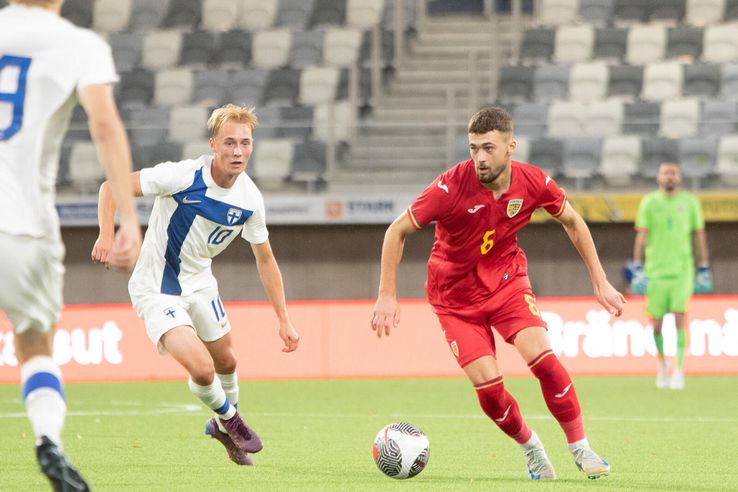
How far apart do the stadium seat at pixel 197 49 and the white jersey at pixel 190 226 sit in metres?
16.4

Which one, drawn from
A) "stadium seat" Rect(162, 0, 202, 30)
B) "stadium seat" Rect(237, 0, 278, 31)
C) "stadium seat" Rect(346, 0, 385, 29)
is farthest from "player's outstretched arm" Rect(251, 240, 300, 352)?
"stadium seat" Rect(162, 0, 202, 30)

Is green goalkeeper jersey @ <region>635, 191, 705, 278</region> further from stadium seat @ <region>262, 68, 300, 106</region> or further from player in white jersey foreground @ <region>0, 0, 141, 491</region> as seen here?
player in white jersey foreground @ <region>0, 0, 141, 491</region>

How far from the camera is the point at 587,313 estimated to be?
681 inches

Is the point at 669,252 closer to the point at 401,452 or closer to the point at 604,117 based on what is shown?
the point at 604,117

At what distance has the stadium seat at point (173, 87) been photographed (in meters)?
23.1

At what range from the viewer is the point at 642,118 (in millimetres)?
20953

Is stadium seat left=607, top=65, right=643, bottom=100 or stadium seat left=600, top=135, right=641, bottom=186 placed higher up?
stadium seat left=607, top=65, right=643, bottom=100

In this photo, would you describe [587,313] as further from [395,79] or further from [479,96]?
[395,79]

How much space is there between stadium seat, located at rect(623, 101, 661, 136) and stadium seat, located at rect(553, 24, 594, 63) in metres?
2.03

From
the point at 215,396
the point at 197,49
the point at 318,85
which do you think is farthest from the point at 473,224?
the point at 197,49

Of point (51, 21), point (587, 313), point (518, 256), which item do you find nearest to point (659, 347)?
point (587, 313)

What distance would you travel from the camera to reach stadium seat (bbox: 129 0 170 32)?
25453mm

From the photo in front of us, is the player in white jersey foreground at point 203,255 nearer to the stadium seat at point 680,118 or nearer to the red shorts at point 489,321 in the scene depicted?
the red shorts at point 489,321

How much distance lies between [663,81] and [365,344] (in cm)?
750
